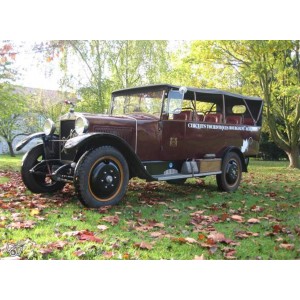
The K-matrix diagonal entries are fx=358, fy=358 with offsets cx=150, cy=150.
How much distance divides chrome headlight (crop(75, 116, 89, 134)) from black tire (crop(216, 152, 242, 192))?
3.01 m

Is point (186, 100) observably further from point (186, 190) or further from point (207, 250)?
point (207, 250)

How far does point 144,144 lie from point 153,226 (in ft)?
6.53

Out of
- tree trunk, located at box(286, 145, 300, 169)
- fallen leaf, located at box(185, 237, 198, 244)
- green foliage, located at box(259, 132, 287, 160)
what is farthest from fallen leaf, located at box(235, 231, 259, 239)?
green foliage, located at box(259, 132, 287, 160)

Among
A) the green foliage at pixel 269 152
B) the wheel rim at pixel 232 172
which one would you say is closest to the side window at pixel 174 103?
the wheel rim at pixel 232 172

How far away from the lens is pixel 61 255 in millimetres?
2791

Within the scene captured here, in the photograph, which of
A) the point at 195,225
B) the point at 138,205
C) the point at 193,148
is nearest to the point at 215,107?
the point at 193,148

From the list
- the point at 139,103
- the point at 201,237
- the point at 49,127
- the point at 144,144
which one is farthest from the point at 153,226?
the point at 139,103

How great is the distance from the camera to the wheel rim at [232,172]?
6.86 meters

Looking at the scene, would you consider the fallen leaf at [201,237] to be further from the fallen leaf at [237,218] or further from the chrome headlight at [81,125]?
the chrome headlight at [81,125]

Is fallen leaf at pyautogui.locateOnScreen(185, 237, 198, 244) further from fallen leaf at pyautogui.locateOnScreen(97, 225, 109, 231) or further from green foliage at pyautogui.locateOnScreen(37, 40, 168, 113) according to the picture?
green foliage at pyautogui.locateOnScreen(37, 40, 168, 113)

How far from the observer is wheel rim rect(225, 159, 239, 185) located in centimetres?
686

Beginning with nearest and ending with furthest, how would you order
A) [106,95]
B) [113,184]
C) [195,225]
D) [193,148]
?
[195,225] → [113,184] → [193,148] → [106,95]

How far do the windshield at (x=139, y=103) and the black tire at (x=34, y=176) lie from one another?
159 centimetres
